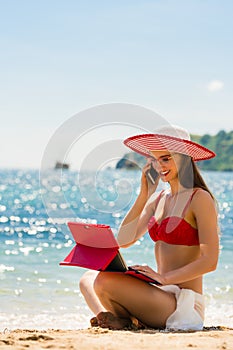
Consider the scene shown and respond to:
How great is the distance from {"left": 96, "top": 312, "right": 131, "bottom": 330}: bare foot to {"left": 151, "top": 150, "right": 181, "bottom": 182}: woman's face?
1.07 m

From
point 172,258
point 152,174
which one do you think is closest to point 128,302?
point 172,258

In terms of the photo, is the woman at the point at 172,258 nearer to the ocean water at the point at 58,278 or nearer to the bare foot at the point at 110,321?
the bare foot at the point at 110,321

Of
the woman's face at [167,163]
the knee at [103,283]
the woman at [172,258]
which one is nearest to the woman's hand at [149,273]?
the woman at [172,258]

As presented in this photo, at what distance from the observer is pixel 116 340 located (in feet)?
12.3

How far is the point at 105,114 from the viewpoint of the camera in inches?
199

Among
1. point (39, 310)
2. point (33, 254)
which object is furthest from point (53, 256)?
point (39, 310)

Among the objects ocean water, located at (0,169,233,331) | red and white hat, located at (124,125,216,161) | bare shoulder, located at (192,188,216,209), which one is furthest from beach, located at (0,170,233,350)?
red and white hat, located at (124,125,216,161)

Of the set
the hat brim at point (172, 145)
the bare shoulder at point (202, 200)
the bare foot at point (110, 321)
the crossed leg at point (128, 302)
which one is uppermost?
the hat brim at point (172, 145)

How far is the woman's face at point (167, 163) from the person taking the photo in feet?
14.9

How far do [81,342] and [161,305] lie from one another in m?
0.83

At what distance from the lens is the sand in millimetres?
3604

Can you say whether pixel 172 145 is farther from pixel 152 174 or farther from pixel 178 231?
pixel 178 231

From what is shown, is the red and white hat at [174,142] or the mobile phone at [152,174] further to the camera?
the mobile phone at [152,174]

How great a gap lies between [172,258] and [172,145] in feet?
2.69
